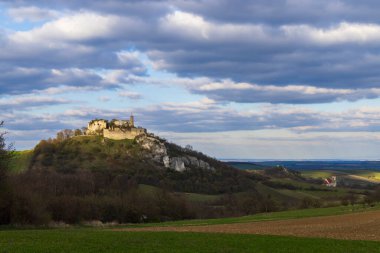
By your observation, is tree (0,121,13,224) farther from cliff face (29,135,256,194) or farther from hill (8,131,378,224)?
cliff face (29,135,256,194)

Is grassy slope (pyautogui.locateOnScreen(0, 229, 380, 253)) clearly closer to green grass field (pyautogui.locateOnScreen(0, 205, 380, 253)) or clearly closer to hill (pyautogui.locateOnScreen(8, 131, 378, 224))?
green grass field (pyautogui.locateOnScreen(0, 205, 380, 253))

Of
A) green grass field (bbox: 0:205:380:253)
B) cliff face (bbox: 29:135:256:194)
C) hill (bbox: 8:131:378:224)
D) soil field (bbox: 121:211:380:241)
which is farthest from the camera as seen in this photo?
cliff face (bbox: 29:135:256:194)

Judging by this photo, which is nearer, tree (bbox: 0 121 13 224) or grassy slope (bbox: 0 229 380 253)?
grassy slope (bbox: 0 229 380 253)

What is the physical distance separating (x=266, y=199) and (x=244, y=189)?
180 feet

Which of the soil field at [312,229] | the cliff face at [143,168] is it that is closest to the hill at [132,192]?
the cliff face at [143,168]

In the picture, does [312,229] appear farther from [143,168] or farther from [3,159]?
[143,168]

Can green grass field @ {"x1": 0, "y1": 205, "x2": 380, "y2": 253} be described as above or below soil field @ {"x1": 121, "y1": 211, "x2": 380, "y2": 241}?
above

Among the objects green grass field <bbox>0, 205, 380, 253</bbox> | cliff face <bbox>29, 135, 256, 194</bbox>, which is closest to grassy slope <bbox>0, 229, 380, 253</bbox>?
green grass field <bbox>0, 205, 380, 253</bbox>

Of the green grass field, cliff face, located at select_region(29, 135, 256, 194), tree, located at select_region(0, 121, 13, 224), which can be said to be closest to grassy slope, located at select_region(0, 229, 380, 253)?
the green grass field

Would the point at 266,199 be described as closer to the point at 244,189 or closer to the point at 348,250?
the point at 244,189

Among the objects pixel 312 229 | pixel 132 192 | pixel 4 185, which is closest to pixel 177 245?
pixel 312 229

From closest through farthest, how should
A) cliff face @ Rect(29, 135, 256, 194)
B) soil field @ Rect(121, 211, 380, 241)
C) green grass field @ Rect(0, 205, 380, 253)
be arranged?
green grass field @ Rect(0, 205, 380, 253), soil field @ Rect(121, 211, 380, 241), cliff face @ Rect(29, 135, 256, 194)

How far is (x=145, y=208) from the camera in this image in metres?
87.8

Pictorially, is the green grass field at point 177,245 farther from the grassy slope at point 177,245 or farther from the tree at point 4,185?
the tree at point 4,185
